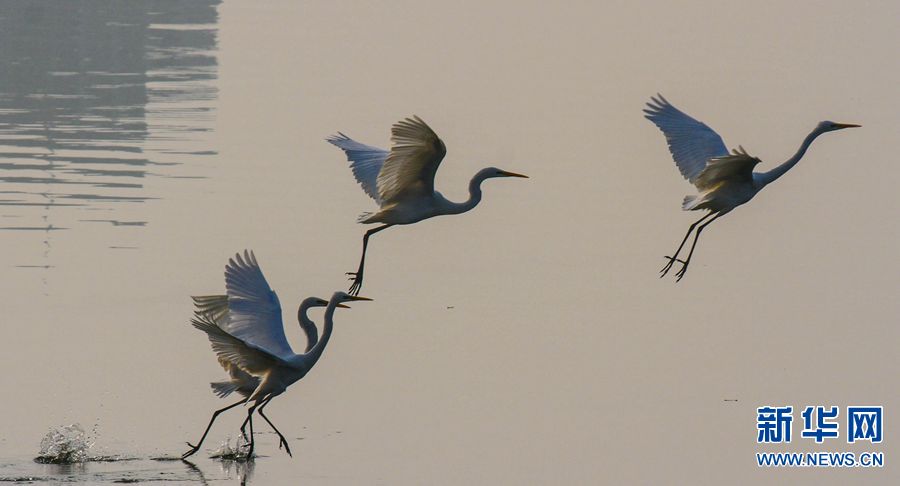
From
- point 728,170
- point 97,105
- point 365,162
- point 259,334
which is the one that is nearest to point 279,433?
point 259,334

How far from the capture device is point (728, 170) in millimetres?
15969

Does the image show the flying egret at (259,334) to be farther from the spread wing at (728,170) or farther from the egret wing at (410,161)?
the spread wing at (728,170)

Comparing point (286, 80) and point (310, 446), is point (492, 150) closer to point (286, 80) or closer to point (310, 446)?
point (286, 80)

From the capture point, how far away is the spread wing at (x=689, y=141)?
1647 cm

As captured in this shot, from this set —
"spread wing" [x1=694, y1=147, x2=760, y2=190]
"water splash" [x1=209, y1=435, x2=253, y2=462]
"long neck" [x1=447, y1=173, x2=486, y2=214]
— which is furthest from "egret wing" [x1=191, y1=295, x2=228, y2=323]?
"spread wing" [x1=694, y1=147, x2=760, y2=190]

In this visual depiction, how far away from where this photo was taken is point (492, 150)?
25156 mm

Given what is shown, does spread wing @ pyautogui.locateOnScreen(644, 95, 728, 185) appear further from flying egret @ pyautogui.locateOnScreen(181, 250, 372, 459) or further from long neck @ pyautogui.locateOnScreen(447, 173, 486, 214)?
flying egret @ pyautogui.locateOnScreen(181, 250, 372, 459)

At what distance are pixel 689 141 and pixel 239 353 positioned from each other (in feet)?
16.2

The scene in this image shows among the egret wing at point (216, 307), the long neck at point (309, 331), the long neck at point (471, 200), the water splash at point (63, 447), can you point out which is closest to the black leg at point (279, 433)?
the long neck at point (309, 331)

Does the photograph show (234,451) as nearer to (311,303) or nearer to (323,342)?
(323,342)

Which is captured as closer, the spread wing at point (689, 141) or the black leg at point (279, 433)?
the black leg at point (279, 433)

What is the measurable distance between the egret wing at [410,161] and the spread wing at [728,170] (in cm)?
230

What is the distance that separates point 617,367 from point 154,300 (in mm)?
4457

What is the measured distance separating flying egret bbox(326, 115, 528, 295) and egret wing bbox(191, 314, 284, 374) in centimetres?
209
